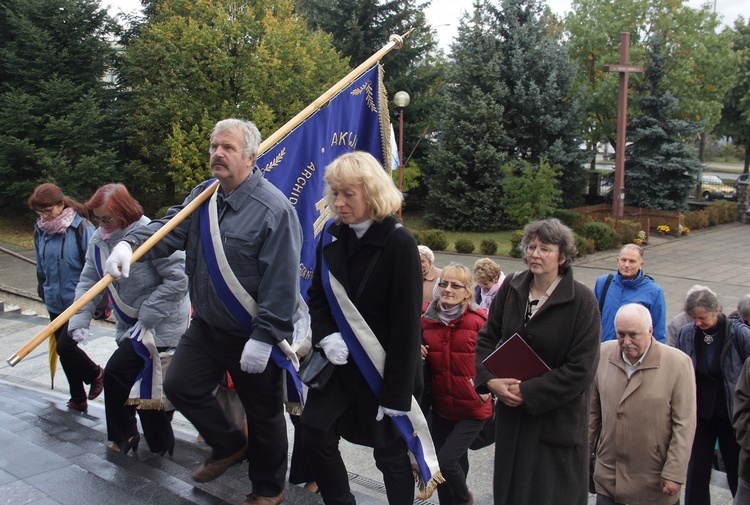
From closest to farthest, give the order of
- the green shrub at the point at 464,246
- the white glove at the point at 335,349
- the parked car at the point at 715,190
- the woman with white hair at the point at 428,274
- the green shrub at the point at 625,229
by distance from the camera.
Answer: the white glove at the point at 335,349 < the woman with white hair at the point at 428,274 < the green shrub at the point at 464,246 < the green shrub at the point at 625,229 < the parked car at the point at 715,190

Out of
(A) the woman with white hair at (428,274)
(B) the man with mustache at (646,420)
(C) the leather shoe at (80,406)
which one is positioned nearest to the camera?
(B) the man with mustache at (646,420)

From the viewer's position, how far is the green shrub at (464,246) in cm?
2233

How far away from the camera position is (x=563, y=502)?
135 inches

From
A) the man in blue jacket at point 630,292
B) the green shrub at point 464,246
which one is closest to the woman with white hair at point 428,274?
the man in blue jacket at point 630,292

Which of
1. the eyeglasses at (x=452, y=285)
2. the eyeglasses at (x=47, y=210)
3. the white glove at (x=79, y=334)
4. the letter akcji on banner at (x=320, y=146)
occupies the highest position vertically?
the letter akcji on banner at (x=320, y=146)

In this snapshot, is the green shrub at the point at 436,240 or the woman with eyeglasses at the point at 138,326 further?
the green shrub at the point at 436,240

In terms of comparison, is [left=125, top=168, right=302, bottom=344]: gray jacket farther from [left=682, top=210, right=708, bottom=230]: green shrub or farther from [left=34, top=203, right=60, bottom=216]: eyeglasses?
[left=682, top=210, right=708, bottom=230]: green shrub

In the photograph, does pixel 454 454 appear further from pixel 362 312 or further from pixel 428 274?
pixel 428 274

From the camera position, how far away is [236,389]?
383 cm

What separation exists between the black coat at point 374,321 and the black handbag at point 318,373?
0.20 feet

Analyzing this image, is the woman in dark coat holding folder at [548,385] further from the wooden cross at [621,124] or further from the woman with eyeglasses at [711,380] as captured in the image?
the wooden cross at [621,124]

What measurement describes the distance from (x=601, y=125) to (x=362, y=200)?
106 ft

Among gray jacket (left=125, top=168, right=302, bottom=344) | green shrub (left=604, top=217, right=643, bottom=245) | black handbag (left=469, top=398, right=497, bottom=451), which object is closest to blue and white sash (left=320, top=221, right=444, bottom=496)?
gray jacket (left=125, top=168, right=302, bottom=344)

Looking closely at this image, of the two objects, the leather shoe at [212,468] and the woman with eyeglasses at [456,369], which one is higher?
the woman with eyeglasses at [456,369]
